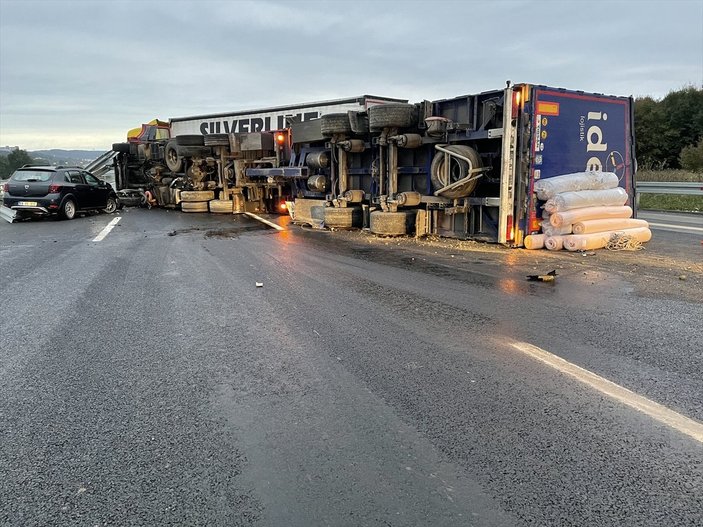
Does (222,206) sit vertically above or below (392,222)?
above

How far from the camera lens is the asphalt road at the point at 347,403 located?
2.35m

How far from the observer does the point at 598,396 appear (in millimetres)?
3367

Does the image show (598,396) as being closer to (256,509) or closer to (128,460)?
(256,509)

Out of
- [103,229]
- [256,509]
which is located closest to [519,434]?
[256,509]

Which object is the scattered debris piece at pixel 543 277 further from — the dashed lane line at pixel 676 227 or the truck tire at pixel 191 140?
the truck tire at pixel 191 140

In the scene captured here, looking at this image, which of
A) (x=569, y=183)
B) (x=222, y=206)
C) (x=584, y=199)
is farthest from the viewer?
(x=222, y=206)

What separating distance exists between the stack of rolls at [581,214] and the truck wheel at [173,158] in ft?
46.7

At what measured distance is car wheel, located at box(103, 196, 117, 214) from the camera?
18.1 meters

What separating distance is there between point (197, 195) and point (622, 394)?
1711 centimetres

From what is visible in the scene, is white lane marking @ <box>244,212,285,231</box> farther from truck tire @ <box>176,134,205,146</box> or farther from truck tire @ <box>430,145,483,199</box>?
truck tire @ <box>430,145,483,199</box>

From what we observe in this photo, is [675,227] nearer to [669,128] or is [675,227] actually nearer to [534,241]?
[534,241]

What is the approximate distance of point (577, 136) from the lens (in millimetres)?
9617

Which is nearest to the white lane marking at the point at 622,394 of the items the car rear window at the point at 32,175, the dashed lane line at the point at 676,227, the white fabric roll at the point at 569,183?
the white fabric roll at the point at 569,183

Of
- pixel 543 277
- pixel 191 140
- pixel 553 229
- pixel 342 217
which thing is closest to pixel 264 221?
pixel 342 217
